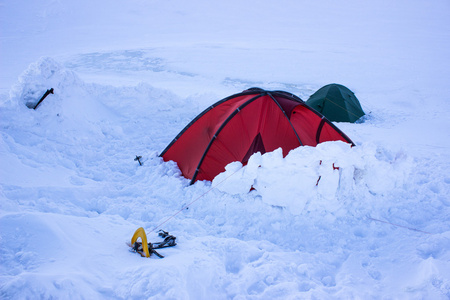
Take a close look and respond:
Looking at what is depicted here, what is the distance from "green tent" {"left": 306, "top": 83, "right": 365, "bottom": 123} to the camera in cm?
879

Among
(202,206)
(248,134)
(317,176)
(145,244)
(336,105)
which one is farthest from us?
(336,105)

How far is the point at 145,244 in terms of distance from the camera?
2814 mm

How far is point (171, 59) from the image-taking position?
1725 cm

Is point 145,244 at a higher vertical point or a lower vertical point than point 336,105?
lower

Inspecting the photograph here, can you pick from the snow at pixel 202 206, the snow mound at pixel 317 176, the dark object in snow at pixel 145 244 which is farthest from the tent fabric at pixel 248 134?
the dark object in snow at pixel 145 244

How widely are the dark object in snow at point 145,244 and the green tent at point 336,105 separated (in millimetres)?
6674

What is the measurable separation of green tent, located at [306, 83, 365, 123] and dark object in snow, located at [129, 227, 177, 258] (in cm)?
667

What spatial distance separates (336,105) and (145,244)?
772 centimetres

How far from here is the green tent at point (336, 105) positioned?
8789 mm

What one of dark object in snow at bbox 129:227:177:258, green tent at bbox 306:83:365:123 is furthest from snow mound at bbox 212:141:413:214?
green tent at bbox 306:83:365:123

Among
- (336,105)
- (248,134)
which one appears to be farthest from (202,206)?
(336,105)

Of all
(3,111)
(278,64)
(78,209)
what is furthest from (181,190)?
(278,64)

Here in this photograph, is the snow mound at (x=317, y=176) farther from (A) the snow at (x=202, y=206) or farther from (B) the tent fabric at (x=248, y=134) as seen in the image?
(B) the tent fabric at (x=248, y=134)

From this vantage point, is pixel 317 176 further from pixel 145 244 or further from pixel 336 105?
pixel 336 105
